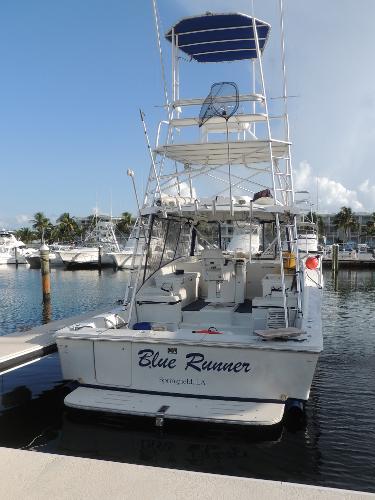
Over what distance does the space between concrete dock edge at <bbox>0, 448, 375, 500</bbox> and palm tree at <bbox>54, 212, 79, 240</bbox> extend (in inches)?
3692

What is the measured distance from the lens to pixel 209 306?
9914 millimetres

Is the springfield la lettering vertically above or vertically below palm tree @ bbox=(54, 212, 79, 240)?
below

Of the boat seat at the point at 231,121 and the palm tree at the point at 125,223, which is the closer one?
the boat seat at the point at 231,121

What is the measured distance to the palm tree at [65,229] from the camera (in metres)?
95.8

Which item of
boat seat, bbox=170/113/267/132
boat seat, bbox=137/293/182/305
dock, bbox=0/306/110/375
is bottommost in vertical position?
dock, bbox=0/306/110/375

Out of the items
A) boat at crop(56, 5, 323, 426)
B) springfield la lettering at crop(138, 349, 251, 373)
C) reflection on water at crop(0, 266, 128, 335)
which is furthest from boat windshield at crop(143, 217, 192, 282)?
reflection on water at crop(0, 266, 128, 335)

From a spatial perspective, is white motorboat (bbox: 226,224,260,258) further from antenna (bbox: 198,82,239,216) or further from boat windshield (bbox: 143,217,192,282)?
antenna (bbox: 198,82,239,216)

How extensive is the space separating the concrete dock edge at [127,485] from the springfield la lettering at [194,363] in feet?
8.83

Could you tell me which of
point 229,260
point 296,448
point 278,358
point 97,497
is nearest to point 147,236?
point 229,260

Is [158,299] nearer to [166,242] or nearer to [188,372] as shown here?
[166,242]

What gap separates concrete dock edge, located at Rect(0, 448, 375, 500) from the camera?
387cm

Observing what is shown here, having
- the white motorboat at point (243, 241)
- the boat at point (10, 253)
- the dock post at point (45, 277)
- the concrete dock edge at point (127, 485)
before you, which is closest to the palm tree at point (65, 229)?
the boat at point (10, 253)

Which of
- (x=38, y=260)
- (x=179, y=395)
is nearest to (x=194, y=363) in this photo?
(x=179, y=395)

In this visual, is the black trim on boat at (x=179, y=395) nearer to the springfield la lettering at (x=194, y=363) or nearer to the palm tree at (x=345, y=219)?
the springfield la lettering at (x=194, y=363)
